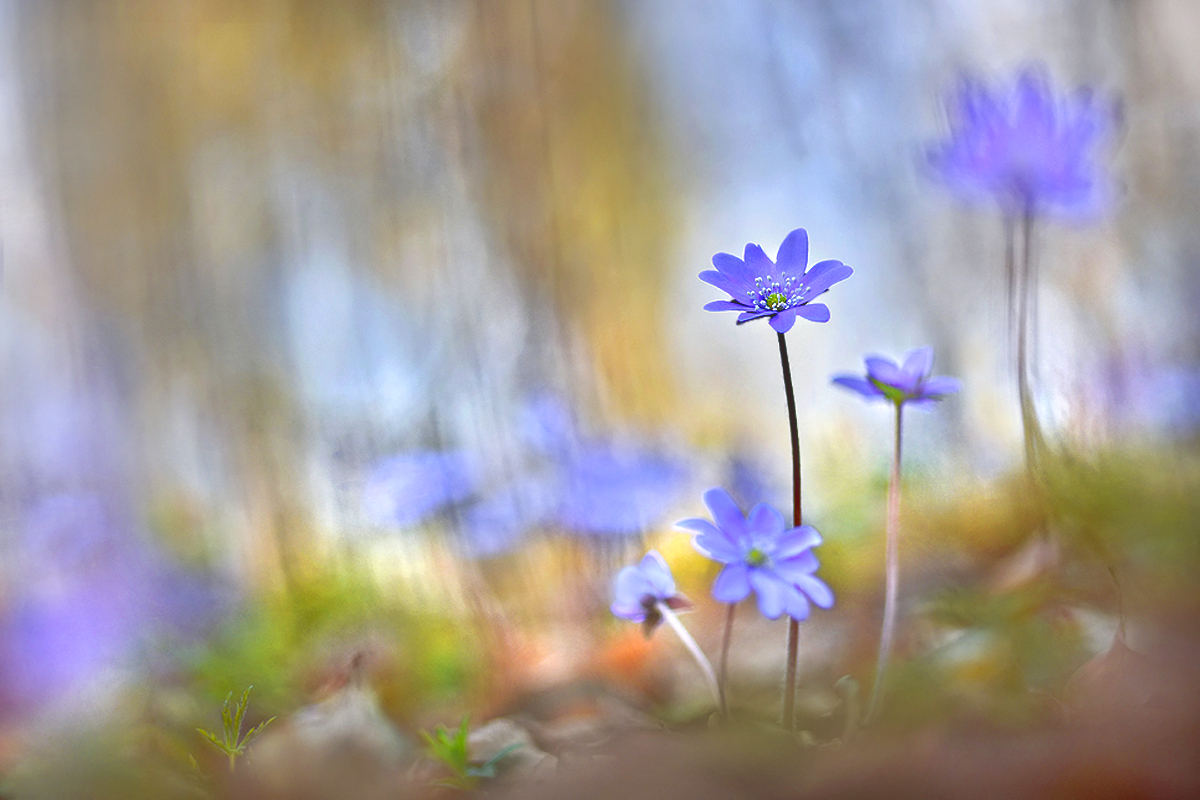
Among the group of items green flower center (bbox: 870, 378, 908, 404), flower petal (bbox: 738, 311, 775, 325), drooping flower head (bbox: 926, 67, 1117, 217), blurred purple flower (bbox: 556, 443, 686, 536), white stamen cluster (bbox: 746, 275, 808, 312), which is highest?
drooping flower head (bbox: 926, 67, 1117, 217)

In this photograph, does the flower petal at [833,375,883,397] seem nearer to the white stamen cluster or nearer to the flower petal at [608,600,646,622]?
the white stamen cluster

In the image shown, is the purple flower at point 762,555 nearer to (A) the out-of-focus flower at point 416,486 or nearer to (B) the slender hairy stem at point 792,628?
(B) the slender hairy stem at point 792,628

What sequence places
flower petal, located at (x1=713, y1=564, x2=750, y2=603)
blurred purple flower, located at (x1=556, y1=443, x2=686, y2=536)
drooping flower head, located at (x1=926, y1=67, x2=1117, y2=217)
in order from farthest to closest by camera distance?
1. blurred purple flower, located at (x1=556, y1=443, x2=686, y2=536)
2. drooping flower head, located at (x1=926, y1=67, x2=1117, y2=217)
3. flower petal, located at (x1=713, y1=564, x2=750, y2=603)

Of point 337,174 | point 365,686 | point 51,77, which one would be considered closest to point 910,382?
point 365,686

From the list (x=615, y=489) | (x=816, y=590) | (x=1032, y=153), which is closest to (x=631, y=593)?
(x=816, y=590)

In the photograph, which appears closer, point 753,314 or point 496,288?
point 753,314

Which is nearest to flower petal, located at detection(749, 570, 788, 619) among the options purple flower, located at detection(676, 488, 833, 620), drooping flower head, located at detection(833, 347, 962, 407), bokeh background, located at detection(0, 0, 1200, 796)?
purple flower, located at detection(676, 488, 833, 620)

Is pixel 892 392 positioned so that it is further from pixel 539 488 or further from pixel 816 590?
pixel 539 488

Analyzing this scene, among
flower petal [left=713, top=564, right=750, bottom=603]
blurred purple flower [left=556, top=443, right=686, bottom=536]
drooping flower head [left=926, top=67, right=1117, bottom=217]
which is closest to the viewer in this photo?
flower petal [left=713, top=564, right=750, bottom=603]
